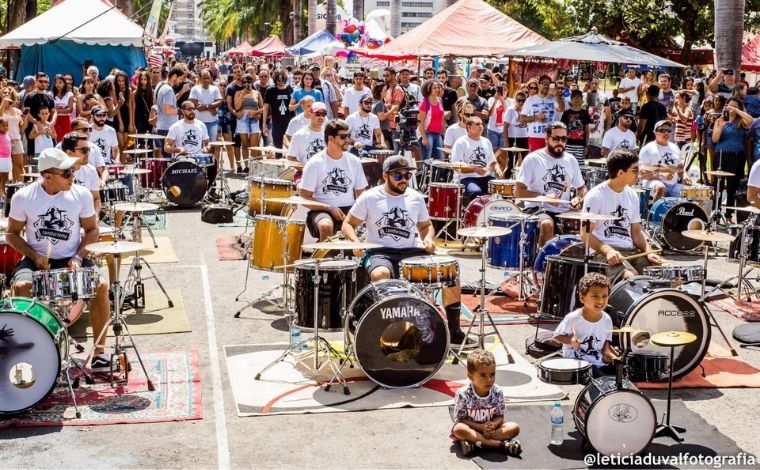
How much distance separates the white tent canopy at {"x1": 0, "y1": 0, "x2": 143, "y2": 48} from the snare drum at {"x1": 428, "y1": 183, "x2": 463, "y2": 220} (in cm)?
1373

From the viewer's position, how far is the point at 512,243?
11641 mm

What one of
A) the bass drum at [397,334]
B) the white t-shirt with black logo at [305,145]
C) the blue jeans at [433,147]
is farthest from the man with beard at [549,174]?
the blue jeans at [433,147]

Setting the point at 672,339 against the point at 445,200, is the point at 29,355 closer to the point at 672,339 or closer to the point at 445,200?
the point at 672,339

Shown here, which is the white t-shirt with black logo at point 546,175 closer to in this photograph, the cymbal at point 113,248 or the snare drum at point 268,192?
the snare drum at point 268,192

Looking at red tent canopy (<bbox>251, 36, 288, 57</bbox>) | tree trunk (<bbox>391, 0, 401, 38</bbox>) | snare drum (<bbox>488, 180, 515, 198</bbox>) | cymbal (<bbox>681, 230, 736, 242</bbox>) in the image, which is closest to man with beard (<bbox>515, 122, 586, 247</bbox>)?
snare drum (<bbox>488, 180, 515, 198</bbox>)

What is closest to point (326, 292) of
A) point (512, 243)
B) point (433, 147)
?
point (512, 243)

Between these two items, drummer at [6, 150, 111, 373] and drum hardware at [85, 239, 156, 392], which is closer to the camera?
drum hardware at [85, 239, 156, 392]

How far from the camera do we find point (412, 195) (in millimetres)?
9922

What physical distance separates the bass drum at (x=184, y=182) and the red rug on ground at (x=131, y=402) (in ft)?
28.5

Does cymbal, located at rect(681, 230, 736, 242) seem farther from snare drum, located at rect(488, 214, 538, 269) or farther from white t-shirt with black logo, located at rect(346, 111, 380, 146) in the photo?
white t-shirt with black logo, located at rect(346, 111, 380, 146)

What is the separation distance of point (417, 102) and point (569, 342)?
1641 cm

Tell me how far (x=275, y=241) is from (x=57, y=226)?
7.79 ft

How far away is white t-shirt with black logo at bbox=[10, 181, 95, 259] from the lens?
906 centimetres

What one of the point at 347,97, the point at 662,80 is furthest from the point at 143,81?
the point at 662,80
